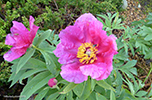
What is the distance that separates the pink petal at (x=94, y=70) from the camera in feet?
2.47

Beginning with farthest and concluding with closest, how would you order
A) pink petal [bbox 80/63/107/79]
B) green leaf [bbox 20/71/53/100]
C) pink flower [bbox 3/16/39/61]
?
green leaf [bbox 20/71/53/100] → pink flower [bbox 3/16/39/61] → pink petal [bbox 80/63/107/79]

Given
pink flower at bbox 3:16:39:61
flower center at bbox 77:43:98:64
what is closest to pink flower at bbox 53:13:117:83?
flower center at bbox 77:43:98:64

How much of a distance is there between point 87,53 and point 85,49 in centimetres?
3

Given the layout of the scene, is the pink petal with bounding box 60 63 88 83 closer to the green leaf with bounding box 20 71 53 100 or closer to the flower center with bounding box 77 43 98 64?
the flower center with bounding box 77 43 98 64

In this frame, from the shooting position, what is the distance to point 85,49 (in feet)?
3.11

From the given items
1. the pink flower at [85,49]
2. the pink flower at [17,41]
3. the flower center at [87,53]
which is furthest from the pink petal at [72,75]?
the pink flower at [17,41]

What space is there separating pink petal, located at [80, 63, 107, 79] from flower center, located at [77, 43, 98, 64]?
9cm

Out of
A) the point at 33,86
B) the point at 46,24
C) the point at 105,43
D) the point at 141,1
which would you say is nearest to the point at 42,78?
the point at 33,86

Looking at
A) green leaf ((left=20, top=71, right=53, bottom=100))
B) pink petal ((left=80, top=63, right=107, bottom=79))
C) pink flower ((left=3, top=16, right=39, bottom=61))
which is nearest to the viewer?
pink petal ((left=80, top=63, right=107, bottom=79))

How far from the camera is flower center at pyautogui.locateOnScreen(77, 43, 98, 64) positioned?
0.90 metres

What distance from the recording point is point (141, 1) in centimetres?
333

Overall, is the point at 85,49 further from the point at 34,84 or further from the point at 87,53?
the point at 34,84

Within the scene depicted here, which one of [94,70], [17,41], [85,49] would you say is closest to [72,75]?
[94,70]

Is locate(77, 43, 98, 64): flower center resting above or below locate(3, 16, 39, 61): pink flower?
below
